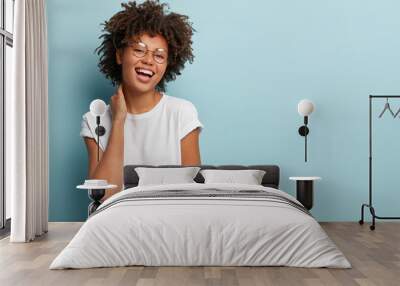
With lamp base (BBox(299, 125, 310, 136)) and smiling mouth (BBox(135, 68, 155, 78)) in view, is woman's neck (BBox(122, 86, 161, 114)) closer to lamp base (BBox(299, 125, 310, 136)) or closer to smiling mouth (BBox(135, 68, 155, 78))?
smiling mouth (BBox(135, 68, 155, 78))

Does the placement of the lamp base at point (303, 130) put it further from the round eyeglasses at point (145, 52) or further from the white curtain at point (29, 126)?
the white curtain at point (29, 126)

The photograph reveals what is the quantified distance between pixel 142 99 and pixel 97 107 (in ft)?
1.77

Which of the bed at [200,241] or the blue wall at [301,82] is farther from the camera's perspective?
the blue wall at [301,82]

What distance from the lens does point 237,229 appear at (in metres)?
4.64

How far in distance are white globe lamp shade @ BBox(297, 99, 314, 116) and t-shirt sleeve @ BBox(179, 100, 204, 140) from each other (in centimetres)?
116

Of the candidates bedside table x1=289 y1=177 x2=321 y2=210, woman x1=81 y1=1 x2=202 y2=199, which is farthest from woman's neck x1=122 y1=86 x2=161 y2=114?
bedside table x1=289 y1=177 x2=321 y2=210

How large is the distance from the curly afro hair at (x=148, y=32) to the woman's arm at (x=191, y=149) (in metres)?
0.64

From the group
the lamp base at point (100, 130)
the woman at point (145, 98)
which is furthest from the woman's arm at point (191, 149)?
the lamp base at point (100, 130)

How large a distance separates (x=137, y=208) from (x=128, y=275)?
663mm

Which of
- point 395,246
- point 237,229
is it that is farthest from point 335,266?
point 395,246

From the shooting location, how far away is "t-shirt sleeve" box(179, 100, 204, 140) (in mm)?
7242

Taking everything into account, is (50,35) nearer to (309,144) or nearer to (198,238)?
(309,144)

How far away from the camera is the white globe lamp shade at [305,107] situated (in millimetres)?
7051

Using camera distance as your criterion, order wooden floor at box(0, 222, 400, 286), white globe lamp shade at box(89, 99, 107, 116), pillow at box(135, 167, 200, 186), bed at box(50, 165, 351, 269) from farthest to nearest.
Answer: white globe lamp shade at box(89, 99, 107, 116), pillow at box(135, 167, 200, 186), bed at box(50, 165, 351, 269), wooden floor at box(0, 222, 400, 286)
